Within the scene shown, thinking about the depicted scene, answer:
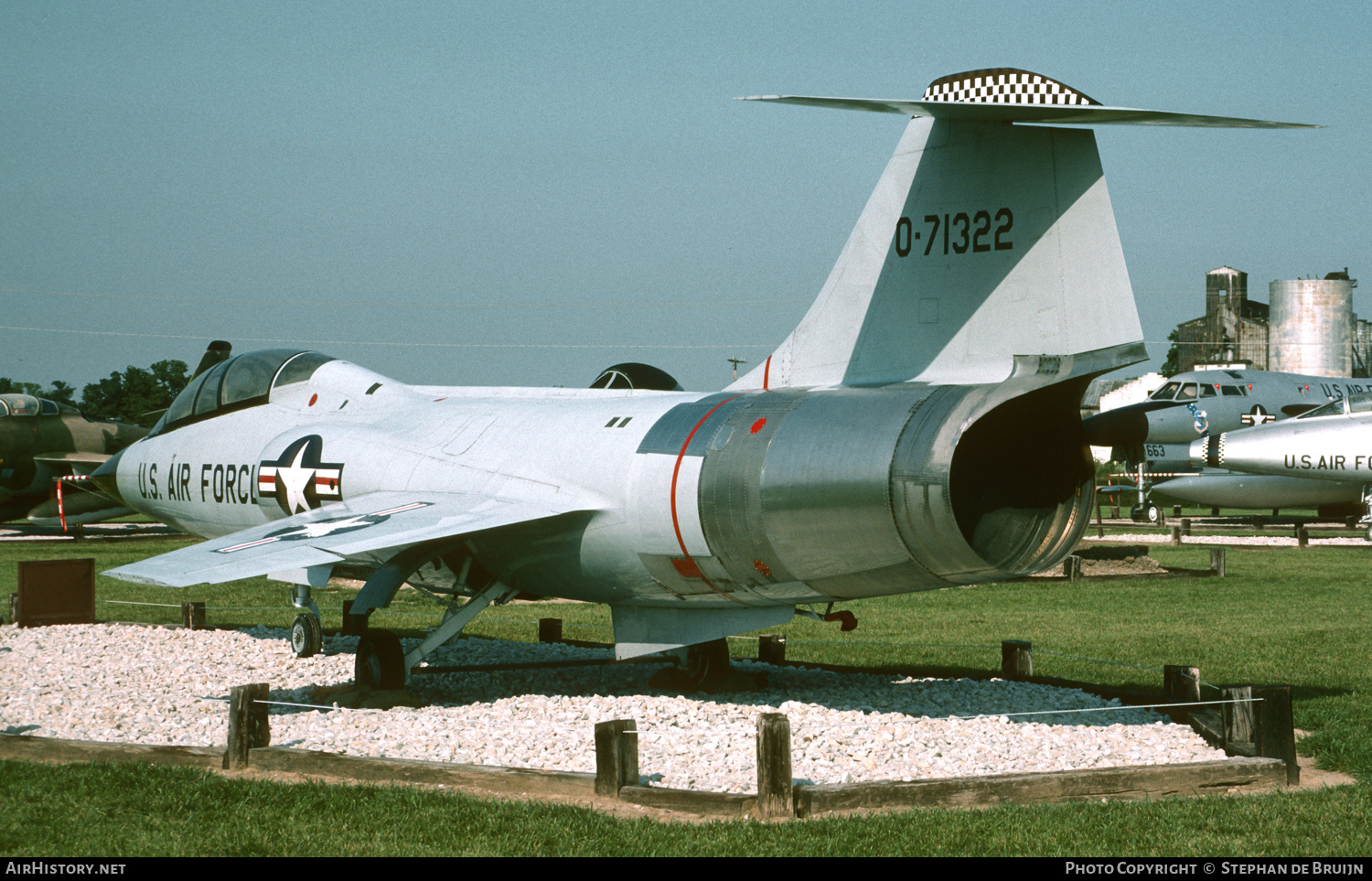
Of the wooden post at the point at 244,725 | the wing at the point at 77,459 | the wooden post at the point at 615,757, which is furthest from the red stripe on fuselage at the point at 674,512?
the wing at the point at 77,459

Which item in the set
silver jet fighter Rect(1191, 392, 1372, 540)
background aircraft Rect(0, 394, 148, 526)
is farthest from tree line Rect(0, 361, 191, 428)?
silver jet fighter Rect(1191, 392, 1372, 540)

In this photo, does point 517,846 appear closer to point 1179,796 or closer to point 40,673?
point 1179,796

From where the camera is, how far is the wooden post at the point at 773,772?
6277 millimetres

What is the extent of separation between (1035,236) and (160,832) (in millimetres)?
5647

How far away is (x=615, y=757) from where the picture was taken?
6.67 metres

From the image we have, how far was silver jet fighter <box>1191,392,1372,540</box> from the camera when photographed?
2542cm

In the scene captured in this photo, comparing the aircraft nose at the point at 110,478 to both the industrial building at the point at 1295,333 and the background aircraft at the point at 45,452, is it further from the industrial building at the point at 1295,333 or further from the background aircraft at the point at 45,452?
the industrial building at the point at 1295,333

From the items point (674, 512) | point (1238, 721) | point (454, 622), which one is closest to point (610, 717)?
point (454, 622)

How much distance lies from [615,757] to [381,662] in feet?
11.9

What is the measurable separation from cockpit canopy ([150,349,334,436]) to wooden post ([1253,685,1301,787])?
8862mm

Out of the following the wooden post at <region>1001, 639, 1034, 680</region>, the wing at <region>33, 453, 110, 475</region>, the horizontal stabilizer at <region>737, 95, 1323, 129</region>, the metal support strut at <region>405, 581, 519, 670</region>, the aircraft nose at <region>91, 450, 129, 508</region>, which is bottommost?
the wooden post at <region>1001, 639, 1034, 680</region>

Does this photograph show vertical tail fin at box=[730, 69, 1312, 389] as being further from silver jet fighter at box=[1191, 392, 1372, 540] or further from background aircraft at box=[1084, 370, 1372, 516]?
background aircraft at box=[1084, 370, 1372, 516]

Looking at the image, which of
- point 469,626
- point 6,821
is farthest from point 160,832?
point 469,626

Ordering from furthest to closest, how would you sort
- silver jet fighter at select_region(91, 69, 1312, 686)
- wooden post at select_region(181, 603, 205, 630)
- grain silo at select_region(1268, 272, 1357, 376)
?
grain silo at select_region(1268, 272, 1357, 376) → wooden post at select_region(181, 603, 205, 630) → silver jet fighter at select_region(91, 69, 1312, 686)
